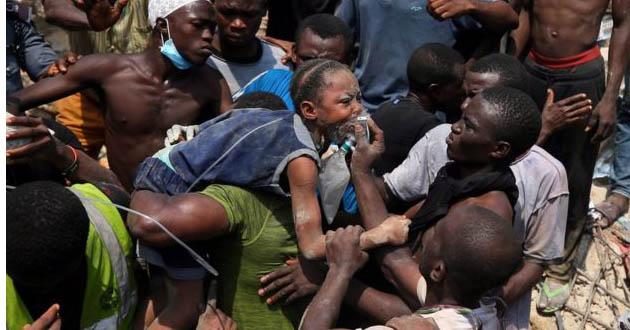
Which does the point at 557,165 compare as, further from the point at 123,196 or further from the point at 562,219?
the point at 123,196

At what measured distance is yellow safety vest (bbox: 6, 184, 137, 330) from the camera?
305 centimetres

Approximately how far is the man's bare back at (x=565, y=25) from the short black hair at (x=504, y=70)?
179cm

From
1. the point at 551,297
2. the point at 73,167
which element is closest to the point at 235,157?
the point at 73,167

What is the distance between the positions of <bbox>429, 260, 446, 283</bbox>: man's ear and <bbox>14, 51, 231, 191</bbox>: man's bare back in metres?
1.87

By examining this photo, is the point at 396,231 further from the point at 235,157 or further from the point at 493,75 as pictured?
the point at 493,75

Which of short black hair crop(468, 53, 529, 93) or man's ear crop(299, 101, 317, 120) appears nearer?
man's ear crop(299, 101, 317, 120)

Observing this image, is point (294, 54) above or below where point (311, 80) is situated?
below

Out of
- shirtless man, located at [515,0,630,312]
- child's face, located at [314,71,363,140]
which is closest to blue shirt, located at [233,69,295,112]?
child's face, located at [314,71,363,140]

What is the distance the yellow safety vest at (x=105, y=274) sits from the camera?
3.05m

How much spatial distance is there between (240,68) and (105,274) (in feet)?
6.67

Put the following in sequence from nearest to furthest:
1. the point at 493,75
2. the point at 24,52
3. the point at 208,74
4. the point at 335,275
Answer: the point at 335,275 < the point at 493,75 < the point at 208,74 < the point at 24,52

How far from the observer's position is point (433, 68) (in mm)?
4336

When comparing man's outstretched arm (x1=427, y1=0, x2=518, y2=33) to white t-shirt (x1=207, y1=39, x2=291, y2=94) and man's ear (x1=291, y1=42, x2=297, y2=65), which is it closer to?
man's ear (x1=291, y1=42, x2=297, y2=65)

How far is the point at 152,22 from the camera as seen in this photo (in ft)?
14.7
